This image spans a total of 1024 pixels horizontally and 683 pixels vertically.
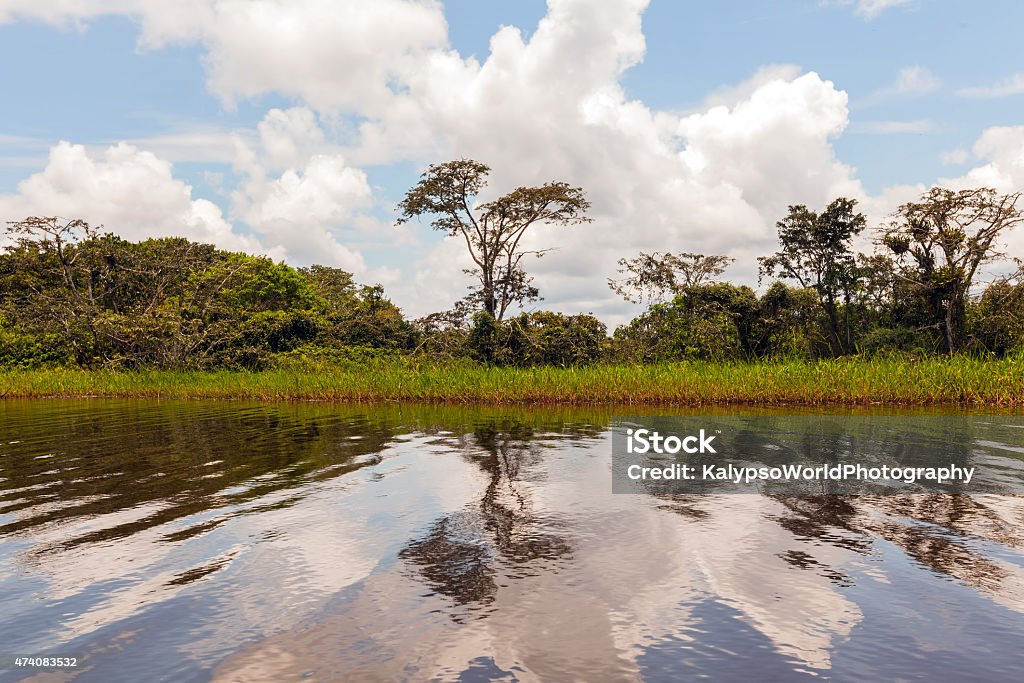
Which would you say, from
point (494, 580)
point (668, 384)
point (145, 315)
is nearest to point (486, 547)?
point (494, 580)

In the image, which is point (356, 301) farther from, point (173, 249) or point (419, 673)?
point (419, 673)

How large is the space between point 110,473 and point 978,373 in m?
21.0

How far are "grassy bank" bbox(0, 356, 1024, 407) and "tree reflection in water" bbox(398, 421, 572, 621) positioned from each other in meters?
13.4

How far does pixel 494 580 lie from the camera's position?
4.61 metres

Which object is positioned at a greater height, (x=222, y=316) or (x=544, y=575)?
(x=222, y=316)

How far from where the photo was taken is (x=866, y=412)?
16891mm

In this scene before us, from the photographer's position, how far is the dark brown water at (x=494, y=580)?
340cm

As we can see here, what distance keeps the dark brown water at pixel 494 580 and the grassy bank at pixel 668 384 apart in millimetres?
12984

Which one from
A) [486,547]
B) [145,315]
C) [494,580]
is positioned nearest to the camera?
[494,580]

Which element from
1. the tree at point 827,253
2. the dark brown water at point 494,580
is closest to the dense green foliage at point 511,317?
the tree at point 827,253

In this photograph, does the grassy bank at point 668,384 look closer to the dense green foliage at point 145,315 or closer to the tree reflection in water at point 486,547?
the dense green foliage at point 145,315

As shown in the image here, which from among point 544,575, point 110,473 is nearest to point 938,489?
point 544,575

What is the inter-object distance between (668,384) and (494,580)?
17047mm

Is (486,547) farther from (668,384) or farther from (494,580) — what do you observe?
(668,384)
